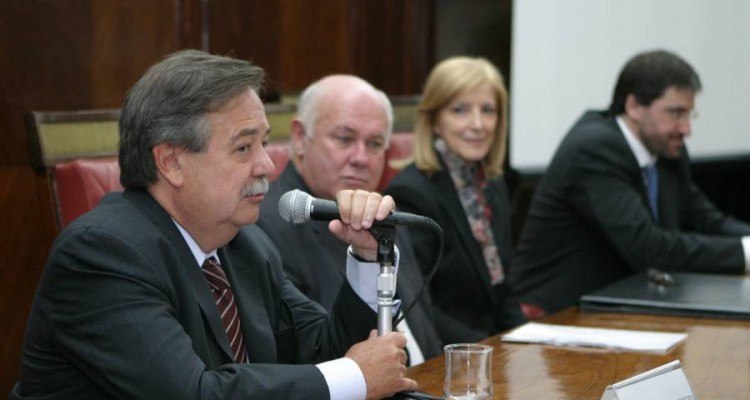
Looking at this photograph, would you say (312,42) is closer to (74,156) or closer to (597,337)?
(74,156)

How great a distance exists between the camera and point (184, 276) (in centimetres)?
215

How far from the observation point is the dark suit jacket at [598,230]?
13.6 ft

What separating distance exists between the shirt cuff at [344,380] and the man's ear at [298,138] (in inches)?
51.6

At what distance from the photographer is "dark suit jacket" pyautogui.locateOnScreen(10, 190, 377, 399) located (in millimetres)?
1984

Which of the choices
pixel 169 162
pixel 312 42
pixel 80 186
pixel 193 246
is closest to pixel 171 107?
pixel 169 162

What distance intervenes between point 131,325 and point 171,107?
16.9 inches

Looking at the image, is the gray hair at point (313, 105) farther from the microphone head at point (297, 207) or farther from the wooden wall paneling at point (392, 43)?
the wooden wall paneling at point (392, 43)

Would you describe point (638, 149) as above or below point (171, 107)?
below

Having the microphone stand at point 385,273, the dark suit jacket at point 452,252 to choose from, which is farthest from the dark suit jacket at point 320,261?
the microphone stand at point 385,273

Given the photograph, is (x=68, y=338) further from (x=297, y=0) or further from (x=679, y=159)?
(x=679, y=159)

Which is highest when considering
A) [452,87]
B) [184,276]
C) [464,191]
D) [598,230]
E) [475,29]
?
[475,29]

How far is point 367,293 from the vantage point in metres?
2.44

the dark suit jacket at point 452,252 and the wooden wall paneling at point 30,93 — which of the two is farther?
the dark suit jacket at point 452,252

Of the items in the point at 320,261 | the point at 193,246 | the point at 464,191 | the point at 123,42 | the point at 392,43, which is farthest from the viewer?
the point at 392,43
